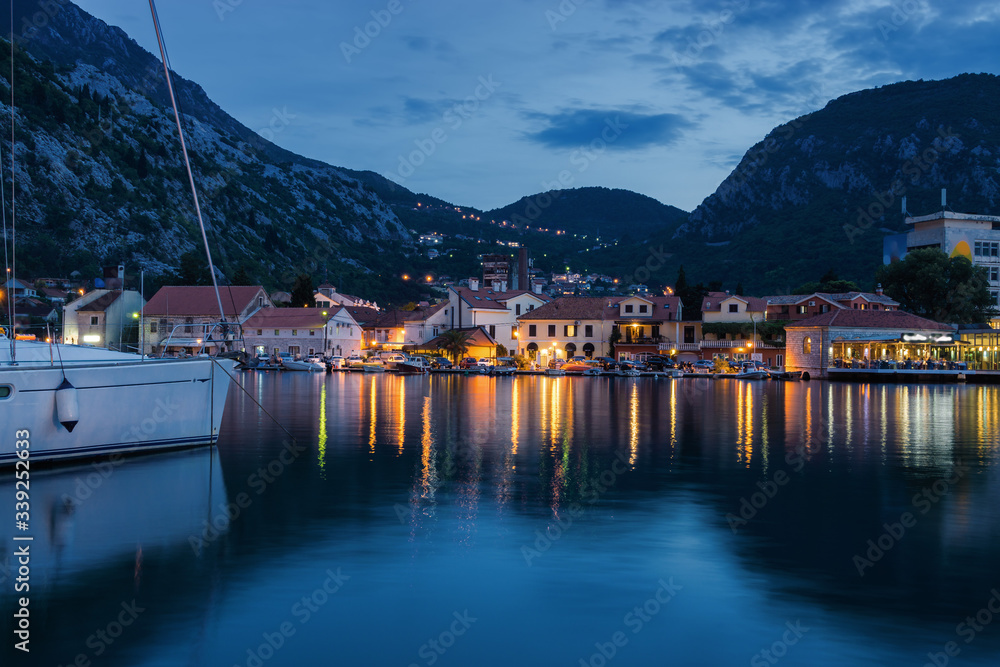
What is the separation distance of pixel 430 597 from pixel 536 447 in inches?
605

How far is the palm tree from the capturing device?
86562mm

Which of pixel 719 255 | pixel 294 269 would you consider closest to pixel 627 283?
pixel 719 255

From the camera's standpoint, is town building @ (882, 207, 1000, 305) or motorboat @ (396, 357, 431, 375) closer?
motorboat @ (396, 357, 431, 375)

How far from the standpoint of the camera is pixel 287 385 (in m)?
59.7

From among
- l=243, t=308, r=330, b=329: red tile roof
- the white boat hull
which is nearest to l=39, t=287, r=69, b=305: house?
l=243, t=308, r=330, b=329: red tile roof

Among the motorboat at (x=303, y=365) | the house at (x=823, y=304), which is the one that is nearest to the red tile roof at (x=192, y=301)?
the motorboat at (x=303, y=365)

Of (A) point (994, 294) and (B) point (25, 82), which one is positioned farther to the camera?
(B) point (25, 82)

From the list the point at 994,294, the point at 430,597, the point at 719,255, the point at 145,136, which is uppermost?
the point at 145,136

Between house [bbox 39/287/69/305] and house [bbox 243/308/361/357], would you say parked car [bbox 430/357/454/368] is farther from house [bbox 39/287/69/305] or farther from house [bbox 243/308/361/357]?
house [bbox 39/287/69/305]

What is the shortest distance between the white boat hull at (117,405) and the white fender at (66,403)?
138mm

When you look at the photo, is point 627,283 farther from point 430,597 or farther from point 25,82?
point 430,597

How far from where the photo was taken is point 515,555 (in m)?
13.6

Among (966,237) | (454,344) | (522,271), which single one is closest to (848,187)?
(966,237)

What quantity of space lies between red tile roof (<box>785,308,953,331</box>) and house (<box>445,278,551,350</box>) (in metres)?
31.4
